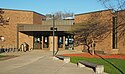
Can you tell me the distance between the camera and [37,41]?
4697 cm

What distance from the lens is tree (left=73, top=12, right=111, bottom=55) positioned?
32706mm

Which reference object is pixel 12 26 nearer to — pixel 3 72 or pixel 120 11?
pixel 120 11

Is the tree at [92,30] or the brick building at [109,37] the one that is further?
the brick building at [109,37]

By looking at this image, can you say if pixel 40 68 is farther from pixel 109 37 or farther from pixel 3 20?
pixel 3 20

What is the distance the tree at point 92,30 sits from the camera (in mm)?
32706

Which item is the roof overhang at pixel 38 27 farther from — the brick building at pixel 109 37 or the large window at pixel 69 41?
the brick building at pixel 109 37

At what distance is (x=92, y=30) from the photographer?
3494 centimetres

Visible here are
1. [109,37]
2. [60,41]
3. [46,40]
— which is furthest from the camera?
[46,40]

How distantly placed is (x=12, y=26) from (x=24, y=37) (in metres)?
2.67

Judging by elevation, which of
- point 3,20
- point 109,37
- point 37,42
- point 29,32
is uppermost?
point 3,20

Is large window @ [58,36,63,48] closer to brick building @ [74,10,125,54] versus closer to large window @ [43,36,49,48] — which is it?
large window @ [43,36,49,48]

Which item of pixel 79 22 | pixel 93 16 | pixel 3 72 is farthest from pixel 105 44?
pixel 3 72

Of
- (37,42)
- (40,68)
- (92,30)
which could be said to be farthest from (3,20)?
(40,68)

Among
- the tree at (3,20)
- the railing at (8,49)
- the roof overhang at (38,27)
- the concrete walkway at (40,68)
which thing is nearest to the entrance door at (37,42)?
the roof overhang at (38,27)
